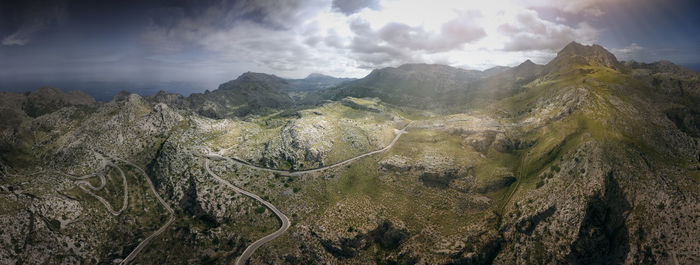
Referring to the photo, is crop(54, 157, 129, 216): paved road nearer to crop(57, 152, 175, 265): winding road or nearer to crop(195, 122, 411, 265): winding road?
crop(57, 152, 175, 265): winding road

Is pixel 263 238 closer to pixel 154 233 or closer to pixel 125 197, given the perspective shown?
pixel 154 233

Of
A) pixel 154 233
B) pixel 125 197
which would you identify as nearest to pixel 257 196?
pixel 154 233

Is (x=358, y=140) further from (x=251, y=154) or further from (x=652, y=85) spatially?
(x=652, y=85)

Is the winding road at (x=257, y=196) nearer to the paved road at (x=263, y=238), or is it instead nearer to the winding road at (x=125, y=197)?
the paved road at (x=263, y=238)

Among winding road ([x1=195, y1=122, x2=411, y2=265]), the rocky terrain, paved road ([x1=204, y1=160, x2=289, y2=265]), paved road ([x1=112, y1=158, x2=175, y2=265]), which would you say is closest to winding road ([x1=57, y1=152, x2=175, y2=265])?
paved road ([x1=112, y1=158, x2=175, y2=265])

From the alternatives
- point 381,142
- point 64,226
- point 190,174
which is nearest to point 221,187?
point 190,174

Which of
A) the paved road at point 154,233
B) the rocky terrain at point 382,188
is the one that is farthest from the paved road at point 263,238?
the paved road at point 154,233

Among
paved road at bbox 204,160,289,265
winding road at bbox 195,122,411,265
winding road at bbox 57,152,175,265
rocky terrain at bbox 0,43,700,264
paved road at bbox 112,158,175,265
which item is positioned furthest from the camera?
winding road at bbox 57,152,175,265

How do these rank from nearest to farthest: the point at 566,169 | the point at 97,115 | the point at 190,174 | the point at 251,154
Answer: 1. the point at 566,169
2. the point at 190,174
3. the point at 251,154
4. the point at 97,115
